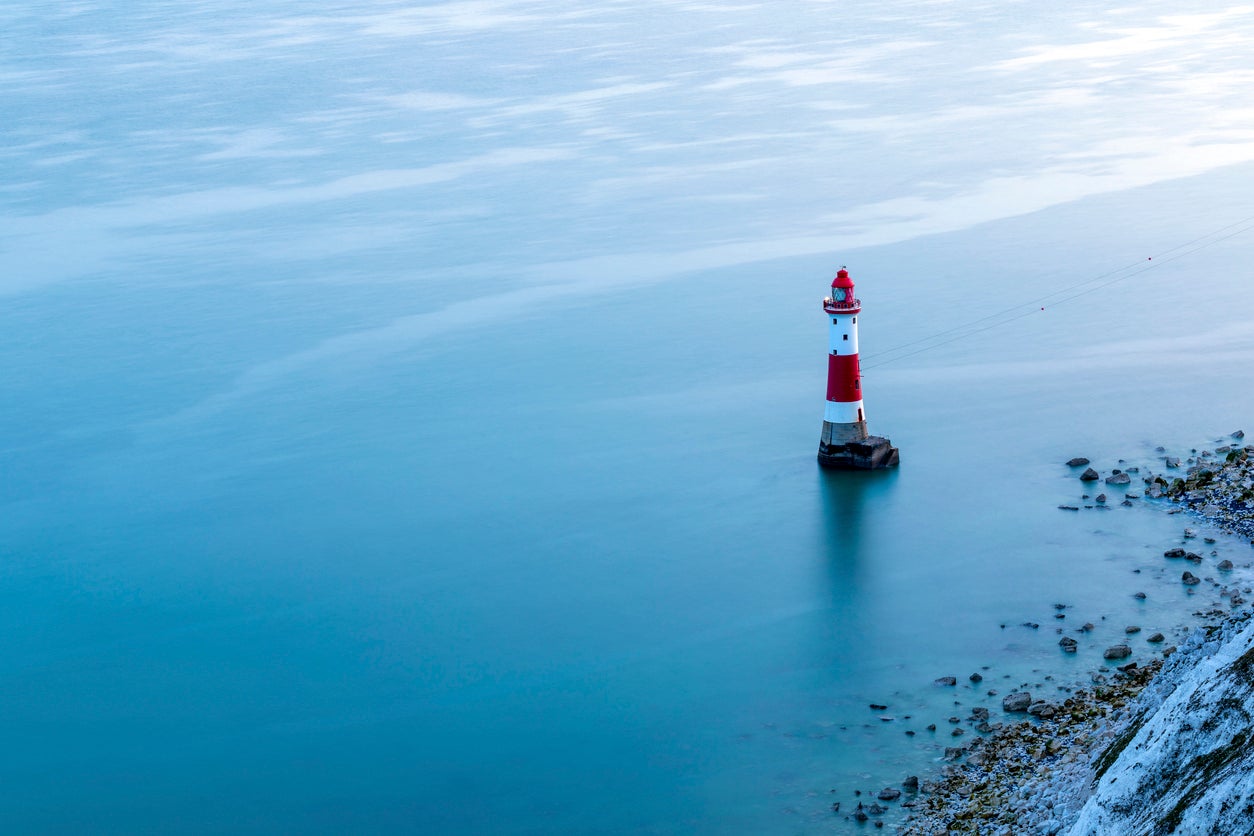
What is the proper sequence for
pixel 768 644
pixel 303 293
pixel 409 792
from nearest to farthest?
pixel 409 792
pixel 768 644
pixel 303 293

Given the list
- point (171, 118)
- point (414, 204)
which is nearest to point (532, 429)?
point (414, 204)

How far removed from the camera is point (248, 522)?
20.4m

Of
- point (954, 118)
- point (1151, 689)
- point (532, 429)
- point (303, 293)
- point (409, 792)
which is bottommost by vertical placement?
point (409, 792)


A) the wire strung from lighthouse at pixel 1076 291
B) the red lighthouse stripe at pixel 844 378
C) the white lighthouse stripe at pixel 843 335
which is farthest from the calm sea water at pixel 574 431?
the white lighthouse stripe at pixel 843 335

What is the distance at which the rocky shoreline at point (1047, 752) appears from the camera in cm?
1141

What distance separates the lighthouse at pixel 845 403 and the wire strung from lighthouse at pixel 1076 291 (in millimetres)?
4953

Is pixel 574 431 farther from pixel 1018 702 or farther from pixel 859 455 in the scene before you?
pixel 1018 702

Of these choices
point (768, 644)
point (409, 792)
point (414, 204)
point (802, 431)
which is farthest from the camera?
point (414, 204)

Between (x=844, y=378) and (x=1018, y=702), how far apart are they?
6660 millimetres

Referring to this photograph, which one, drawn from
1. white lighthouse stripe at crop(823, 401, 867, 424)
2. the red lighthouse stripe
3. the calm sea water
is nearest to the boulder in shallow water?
the calm sea water

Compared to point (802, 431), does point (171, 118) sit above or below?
above

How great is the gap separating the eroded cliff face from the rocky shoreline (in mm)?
238

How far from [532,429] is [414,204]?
15.2 meters

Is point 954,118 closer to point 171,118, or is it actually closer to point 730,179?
point 730,179
